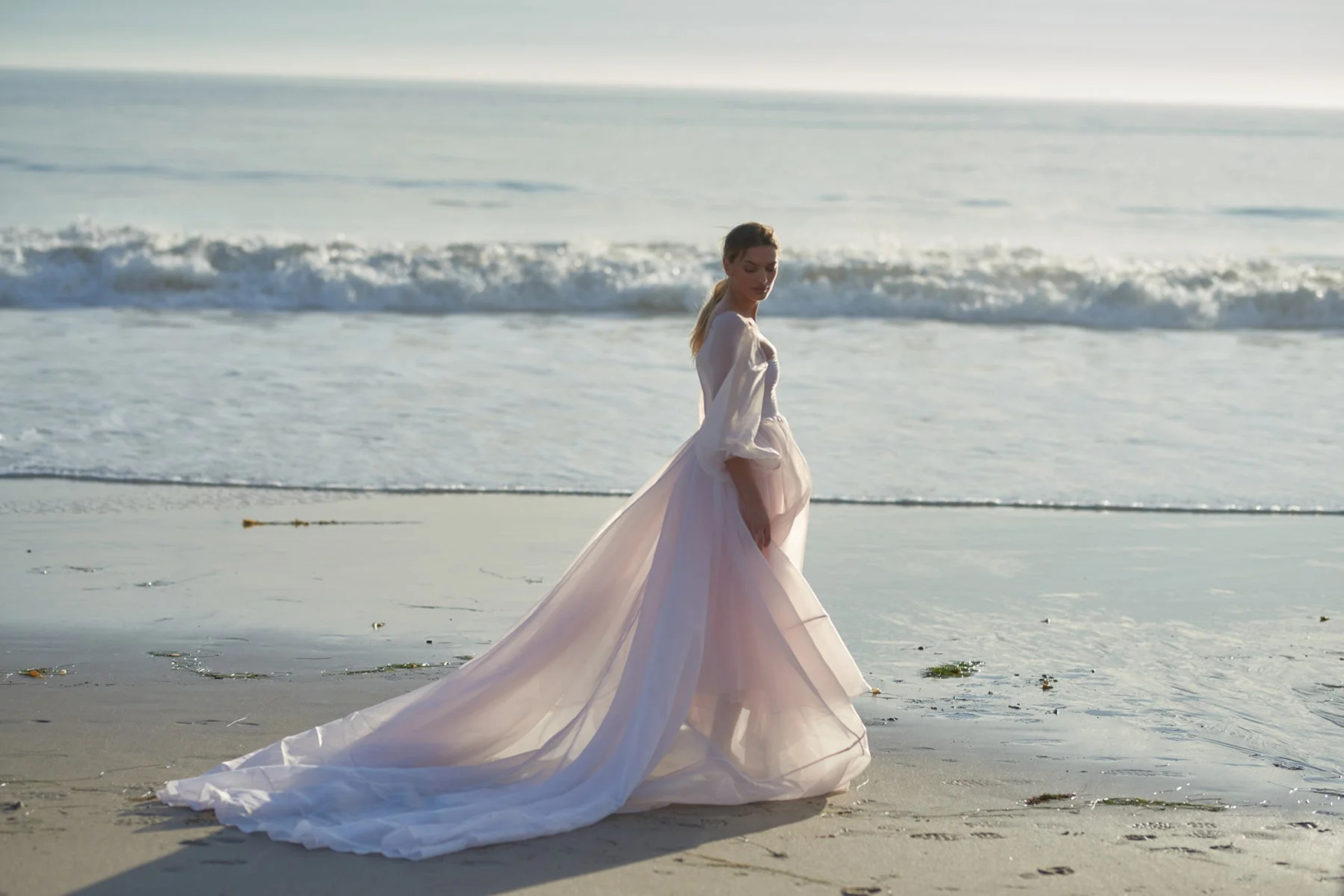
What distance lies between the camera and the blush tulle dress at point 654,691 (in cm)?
427

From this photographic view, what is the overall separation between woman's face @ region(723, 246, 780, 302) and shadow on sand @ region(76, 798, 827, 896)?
5.33ft

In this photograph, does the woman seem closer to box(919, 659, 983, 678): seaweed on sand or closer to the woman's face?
the woman's face

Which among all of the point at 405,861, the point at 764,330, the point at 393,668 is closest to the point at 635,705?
the point at 405,861

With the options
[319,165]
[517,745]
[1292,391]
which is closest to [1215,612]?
[517,745]

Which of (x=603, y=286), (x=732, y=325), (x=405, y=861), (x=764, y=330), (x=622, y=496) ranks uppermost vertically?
(x=603, y=286)

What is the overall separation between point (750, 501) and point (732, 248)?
80 cm

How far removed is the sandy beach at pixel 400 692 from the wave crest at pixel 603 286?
1208 cm

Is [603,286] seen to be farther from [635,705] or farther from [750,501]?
[635,705]

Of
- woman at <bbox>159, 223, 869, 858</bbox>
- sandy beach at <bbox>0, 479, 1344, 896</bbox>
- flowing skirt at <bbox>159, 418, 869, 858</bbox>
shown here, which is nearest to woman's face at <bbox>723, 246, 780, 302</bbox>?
woman at <bbox>159, 223, 869, 858</bbox>

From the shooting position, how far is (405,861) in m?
3.88

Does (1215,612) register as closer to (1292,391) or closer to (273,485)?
(273,485)

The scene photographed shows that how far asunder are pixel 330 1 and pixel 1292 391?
5501 cm

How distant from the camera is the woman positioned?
4.29 metres

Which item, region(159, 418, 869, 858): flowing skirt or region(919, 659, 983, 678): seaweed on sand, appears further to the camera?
region(919, 659, 983, 678): seaweed on sand
